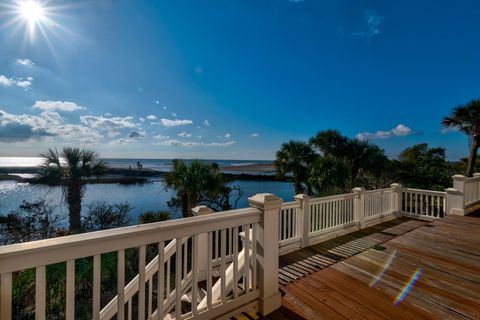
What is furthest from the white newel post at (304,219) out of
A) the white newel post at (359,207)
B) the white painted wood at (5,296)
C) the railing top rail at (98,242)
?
the white painted wood at (5,296)

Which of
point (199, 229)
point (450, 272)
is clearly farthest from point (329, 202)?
point (199, 229)

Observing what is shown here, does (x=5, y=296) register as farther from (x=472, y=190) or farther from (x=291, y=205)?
(x=472, y=190)

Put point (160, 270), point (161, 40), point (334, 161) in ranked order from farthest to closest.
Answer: point (334, 161) < point (161, 40) < point (160, 270)

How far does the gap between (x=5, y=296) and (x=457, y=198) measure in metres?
8.05

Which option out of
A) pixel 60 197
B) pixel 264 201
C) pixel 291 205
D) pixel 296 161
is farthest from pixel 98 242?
pixel 296 161

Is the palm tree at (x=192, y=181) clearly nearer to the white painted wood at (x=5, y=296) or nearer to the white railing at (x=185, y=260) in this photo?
the white railing at (x=185, y=260)

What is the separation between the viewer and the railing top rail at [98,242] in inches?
36.0

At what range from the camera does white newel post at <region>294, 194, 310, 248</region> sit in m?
3.89

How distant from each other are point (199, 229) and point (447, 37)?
41.5 feet

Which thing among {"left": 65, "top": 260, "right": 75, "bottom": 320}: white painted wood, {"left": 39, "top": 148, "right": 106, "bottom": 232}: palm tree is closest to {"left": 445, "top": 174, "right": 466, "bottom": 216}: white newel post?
{"left": 65, "top": 260, "right": 75, "bottom": 320}: white painted wood

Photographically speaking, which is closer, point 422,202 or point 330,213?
point 330,213

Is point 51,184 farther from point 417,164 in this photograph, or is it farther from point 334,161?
point 417,164

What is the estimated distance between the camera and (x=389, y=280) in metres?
2.41

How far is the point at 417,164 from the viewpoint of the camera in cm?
1323
